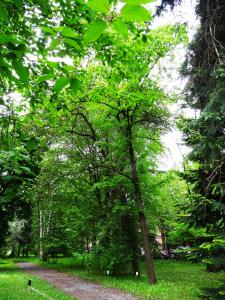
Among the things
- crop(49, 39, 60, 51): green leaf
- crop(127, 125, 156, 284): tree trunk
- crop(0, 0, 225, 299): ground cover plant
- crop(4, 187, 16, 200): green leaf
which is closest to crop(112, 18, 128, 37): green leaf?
crop(49, 39, 60, 51): green leaf

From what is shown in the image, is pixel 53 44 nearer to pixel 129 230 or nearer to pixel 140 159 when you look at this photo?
pixel 140 159

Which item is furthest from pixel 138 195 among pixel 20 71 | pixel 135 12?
pixel 135 12

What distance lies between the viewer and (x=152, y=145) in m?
17.0

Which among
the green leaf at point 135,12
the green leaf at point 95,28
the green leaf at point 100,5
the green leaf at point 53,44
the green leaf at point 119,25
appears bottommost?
the green leaf at point 135,12

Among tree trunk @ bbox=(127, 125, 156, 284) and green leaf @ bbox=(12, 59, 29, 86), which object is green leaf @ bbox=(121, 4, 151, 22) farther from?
tree trunk @ bbox=(127, 125, 156, 284)

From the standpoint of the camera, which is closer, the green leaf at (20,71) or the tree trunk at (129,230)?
the green leaf at (20,71)

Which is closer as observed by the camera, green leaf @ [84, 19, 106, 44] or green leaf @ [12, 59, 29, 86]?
green leaf @ [84, 19, 106, 44]

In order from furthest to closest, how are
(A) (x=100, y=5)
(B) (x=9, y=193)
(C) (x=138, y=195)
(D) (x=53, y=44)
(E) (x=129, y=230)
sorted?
(E) (x=129, y=230), (C) (x=138, y=195), (B) (x=9, y=193), (D) (x=53, y=44), (A) (x=100, y=5)

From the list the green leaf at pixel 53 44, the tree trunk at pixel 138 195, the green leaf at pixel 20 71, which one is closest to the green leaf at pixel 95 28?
the green leaf at pixel 53 44

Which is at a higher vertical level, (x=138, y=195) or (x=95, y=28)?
(x=138, y=195)

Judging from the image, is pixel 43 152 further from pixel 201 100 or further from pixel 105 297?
pixel 201 100

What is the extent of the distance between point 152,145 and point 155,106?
202 centimetres

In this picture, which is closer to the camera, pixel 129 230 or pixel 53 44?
pixel 53 44

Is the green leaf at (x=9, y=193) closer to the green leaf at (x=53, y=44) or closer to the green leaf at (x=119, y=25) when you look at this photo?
the green leaf at (x=53, y=44)
